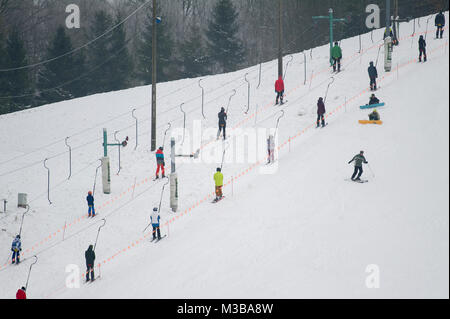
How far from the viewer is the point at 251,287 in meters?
14.5

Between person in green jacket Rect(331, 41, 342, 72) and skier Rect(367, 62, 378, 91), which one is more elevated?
person in green jacket Rect(331, 41, 342, 72)

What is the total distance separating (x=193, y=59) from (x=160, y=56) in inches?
136

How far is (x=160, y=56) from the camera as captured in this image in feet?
177

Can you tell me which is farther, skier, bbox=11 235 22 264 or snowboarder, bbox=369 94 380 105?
snowboarder, bbox=369 94 380 105

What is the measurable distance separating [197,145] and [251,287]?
14.2 m

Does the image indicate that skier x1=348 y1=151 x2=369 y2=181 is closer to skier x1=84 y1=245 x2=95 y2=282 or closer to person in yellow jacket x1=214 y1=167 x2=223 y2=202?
person in yellow jacket x1=214 y1=167 x2=223 y2=202

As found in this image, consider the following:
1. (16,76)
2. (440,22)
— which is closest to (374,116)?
(440,22)

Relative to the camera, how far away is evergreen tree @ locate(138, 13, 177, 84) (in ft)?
172

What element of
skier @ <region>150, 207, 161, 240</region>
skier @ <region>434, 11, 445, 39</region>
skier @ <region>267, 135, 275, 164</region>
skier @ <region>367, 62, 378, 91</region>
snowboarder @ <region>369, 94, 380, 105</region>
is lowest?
skier @ <region>150, 207, 161, 240</region>

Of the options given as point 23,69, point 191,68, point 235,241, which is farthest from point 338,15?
point 235,241

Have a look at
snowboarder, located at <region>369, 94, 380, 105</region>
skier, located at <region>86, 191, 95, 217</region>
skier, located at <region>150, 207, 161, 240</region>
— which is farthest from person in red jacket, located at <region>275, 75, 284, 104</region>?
skier, located at <region>150, 207, 161, 240</region>

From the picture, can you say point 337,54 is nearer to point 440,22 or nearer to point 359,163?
point 440,22

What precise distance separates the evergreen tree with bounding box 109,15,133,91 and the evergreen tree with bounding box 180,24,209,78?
540cm

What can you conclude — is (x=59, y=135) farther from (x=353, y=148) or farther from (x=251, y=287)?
(x=251, y=287)
